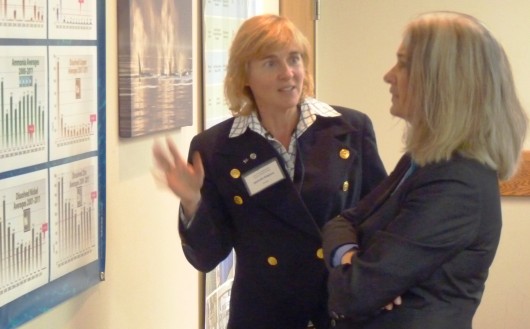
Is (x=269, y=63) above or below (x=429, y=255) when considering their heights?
above

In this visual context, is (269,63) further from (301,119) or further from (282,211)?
(282,211)

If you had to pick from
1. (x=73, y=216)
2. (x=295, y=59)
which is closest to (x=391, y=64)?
(x=295, y=59)

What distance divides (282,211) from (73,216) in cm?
52

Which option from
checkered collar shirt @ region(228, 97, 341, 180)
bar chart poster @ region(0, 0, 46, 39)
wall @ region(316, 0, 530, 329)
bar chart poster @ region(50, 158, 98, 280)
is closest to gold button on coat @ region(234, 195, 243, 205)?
checkered collar shirt @ region(228, 97, 341, 180)

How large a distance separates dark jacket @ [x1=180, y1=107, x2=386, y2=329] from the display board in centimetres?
27

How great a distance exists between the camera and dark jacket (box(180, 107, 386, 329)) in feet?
7.20

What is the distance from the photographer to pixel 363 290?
5.35 ft

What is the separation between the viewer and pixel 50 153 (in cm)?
190

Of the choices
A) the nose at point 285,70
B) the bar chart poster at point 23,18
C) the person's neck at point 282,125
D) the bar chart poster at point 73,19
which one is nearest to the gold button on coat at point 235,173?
the person's neck at point 282,125

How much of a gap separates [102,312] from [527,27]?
308 centimetres

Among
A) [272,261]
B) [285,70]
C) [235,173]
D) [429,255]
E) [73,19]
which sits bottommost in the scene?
[272,261]

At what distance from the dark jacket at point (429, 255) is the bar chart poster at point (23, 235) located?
25.5 inches

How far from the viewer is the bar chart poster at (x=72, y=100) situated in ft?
6.26

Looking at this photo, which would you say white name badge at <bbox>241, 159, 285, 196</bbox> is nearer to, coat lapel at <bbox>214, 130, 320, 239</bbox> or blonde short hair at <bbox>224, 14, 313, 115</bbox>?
coat lapel at <bbox>214, 130, 320, 239</bbox>
